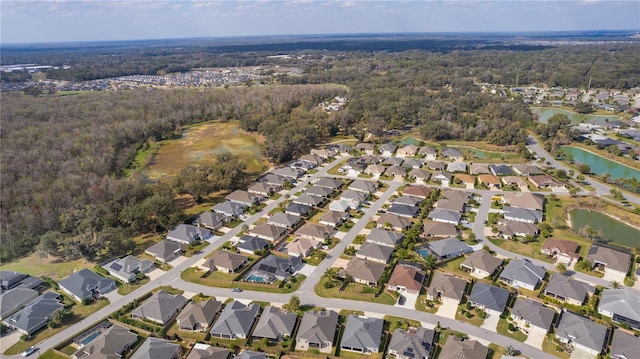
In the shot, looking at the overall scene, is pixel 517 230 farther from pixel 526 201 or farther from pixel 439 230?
pixel 439 230

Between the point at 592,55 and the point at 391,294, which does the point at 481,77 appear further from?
the point at 391,294

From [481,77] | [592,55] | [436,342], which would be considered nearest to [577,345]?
[436,342]

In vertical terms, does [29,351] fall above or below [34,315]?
below

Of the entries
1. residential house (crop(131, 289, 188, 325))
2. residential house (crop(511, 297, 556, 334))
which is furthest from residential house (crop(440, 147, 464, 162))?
residential house (crop(131, 289, 188, 325))

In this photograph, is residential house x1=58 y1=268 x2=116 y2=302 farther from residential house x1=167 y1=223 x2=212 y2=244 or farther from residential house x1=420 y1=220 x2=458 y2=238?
residential house x1=420 y1=220 x2=458 y2=238

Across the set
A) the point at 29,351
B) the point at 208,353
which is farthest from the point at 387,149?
the point at 29,351
